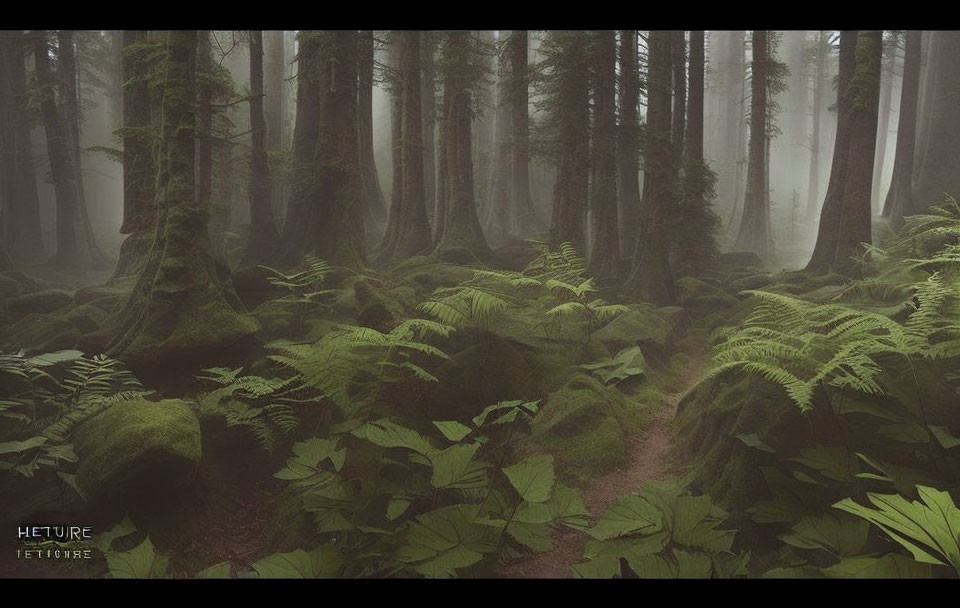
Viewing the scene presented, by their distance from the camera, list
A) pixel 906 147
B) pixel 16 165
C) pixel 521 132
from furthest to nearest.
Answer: pixel 521 132
pixel 906 147
pixel 16 165

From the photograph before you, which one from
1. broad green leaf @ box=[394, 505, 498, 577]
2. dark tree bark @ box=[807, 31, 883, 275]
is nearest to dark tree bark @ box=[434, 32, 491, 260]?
dark tree bark @ box=[807, 31, 883, 275]

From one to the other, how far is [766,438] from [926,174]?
1393cm

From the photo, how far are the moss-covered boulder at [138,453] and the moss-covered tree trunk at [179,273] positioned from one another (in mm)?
1463

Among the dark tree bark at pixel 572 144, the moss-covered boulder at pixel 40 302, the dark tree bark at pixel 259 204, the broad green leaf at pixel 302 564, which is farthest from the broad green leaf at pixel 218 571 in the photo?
the dark tree bark at pixel 572 144

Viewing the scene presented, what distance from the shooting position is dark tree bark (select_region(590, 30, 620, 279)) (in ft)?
35.0

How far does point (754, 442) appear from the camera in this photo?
3.63 meters

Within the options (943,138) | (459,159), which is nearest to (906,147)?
(943,138)

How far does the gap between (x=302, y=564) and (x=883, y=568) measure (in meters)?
3.25

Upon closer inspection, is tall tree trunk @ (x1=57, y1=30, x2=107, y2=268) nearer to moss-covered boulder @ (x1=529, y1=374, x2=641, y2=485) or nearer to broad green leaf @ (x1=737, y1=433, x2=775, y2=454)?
moss-covered boulder @ (x1=529, y1=374, x2=641, y2=485)

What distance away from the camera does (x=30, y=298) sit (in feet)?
28.1

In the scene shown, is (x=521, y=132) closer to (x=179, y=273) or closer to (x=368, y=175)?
(x=368, y=175)

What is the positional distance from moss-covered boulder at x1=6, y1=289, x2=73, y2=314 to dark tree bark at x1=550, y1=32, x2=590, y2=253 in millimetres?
9553
